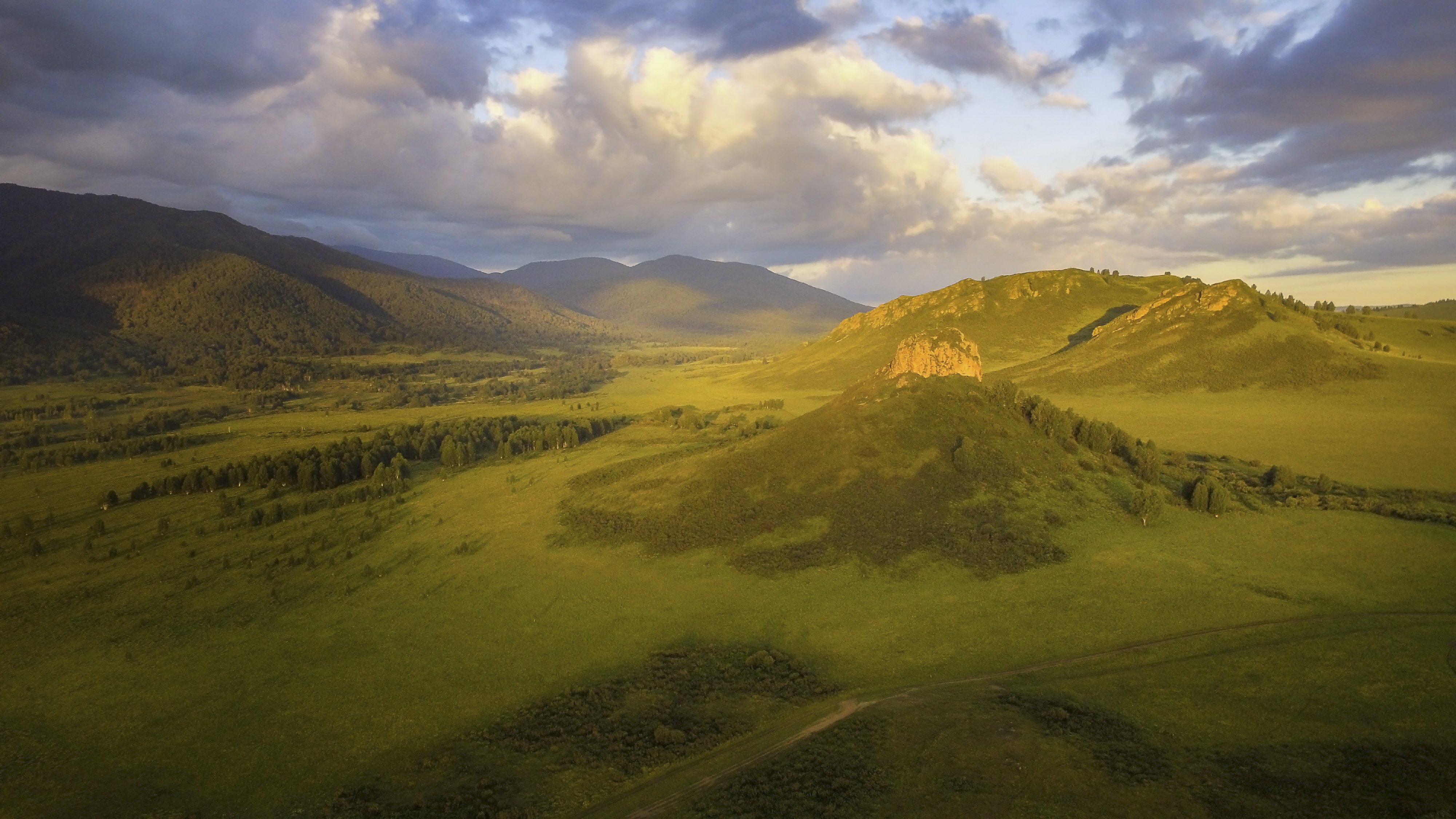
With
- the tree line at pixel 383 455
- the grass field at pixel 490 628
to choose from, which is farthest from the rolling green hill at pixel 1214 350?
the tree line at pixel 383 455

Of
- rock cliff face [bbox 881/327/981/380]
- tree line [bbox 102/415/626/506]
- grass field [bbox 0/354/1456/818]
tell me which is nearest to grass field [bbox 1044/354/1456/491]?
grass field [bbox 0/354/1456/818]

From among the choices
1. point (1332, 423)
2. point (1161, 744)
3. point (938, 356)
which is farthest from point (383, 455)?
point (1332, 423)

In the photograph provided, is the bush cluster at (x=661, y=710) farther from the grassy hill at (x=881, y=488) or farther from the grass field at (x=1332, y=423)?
the grass field at (x=1332, y=423)

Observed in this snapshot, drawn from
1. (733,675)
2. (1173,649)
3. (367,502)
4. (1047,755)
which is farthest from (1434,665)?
(367,502)

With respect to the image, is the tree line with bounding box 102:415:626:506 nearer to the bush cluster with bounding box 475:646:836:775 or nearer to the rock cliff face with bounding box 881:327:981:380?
the rock cliff face with bounding box 881:327:981:380

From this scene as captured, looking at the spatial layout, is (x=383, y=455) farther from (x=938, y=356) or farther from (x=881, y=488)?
(x=938, y=356)

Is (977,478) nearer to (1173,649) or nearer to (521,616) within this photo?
(1173,649)
